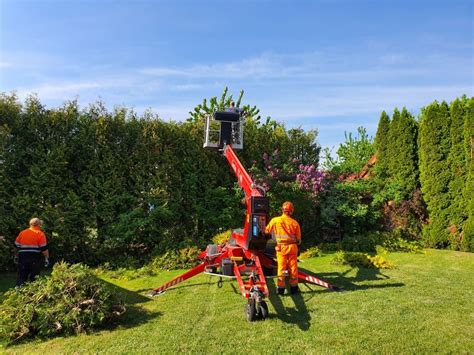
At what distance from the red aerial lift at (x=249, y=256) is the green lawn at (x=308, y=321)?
0.30 meters

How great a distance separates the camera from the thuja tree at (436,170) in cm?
1172

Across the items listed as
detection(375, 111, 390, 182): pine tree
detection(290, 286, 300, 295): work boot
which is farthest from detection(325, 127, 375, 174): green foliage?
detection(290, 286, 300, 295): work boot

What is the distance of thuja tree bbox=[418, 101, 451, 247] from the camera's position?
11.7 m

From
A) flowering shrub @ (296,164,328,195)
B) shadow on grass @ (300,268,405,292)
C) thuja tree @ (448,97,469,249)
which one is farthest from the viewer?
flowering shrub @ (296,164,328,195)

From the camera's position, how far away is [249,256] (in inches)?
281

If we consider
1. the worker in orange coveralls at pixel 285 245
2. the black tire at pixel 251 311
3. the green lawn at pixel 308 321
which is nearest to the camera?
the green lawn at pixel 308 321

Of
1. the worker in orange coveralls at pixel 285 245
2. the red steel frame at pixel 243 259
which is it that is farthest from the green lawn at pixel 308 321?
the worker in orange coveralls at pixel 285 245

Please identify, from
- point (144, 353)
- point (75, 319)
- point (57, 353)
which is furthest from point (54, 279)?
point (144, 353)

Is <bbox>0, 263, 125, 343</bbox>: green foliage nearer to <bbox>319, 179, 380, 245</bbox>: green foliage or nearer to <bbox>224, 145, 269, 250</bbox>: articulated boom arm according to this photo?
<bbox>224, 145, 269, 250</bbox>: articulated boom arm

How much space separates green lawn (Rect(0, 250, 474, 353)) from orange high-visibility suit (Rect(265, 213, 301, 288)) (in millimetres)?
540

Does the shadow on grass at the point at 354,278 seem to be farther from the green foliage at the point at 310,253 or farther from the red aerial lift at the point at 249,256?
the green foliage at the point at 310,253

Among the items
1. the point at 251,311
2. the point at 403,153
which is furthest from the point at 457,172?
the point at 251,311

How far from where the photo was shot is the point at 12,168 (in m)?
10.0

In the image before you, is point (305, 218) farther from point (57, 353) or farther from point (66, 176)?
point (57, 353)
